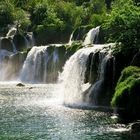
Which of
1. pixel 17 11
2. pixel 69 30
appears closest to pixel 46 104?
pixel 69 30

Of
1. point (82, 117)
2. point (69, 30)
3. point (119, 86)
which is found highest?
point (69, 30)

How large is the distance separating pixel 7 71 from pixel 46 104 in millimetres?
35916

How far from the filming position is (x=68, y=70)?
2589 inches

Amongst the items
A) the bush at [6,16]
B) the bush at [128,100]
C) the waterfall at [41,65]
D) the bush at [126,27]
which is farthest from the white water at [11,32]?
the bush at [128,100]

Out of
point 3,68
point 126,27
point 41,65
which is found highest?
point 126,27

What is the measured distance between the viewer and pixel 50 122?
48031mm

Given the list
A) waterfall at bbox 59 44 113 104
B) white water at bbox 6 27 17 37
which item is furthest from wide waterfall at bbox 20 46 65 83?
waterfall at bbox 59 44 113 104

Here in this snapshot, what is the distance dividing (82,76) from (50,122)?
51.0 feet

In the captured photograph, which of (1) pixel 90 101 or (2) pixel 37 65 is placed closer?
(1) pixel 90 101

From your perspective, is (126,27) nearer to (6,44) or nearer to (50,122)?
(50,122)

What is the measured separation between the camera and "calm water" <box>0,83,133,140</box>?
4219 centimetres

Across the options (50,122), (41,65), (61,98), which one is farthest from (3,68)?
(50,122)

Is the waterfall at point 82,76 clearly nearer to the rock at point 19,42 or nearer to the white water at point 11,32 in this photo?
the rock at point 19,42

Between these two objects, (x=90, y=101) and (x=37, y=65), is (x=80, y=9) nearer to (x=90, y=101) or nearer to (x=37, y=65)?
(x=37, y=65)
